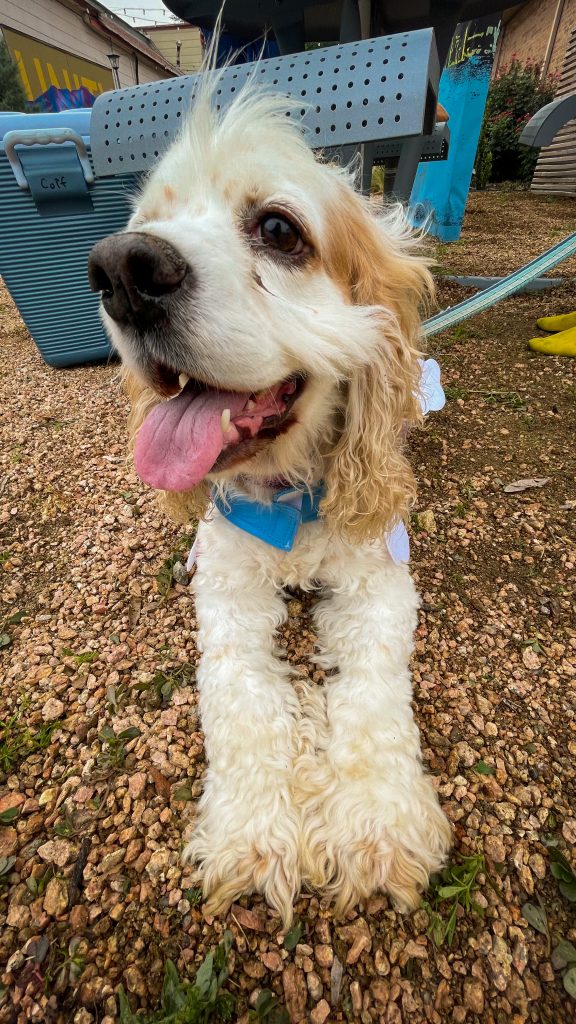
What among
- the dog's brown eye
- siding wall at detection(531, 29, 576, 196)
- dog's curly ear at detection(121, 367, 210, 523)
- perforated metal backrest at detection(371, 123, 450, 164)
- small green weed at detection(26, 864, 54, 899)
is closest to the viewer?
small green weed at detection(26, 864, 54, 899)

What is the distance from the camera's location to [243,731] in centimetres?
148

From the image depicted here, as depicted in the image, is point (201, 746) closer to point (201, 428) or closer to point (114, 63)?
point (201, 428)

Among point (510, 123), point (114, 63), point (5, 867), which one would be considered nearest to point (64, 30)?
point (114, 63)

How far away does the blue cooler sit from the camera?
10.3 feet

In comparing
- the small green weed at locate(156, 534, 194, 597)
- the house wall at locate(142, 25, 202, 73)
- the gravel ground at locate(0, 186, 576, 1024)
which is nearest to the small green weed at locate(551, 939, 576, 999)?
the gravel ground at locate(0, 186, 576, 1024)

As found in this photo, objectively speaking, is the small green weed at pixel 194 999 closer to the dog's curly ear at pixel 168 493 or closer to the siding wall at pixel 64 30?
the dog's curly ear at pixel 168 493

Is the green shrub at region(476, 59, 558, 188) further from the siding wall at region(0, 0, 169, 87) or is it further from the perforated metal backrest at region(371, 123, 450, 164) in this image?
the siding wall at region(0, 0, 169, 87)

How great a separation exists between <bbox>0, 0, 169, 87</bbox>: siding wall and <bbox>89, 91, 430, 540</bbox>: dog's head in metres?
14.6

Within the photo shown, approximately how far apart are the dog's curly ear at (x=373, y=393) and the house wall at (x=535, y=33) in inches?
624

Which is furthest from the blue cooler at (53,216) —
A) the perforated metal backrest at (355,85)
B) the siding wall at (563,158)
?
the siding wall at (563,158)

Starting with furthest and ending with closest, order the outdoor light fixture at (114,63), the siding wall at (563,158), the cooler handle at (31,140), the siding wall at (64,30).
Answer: the outdoor light fixture at (114,63), the siding wall at (64,30), the siding wall at (563,158), the cooler handle at (31,140)

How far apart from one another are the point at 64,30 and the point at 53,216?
578 inches

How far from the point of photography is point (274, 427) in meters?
1.51

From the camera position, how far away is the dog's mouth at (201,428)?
4.35 ft
